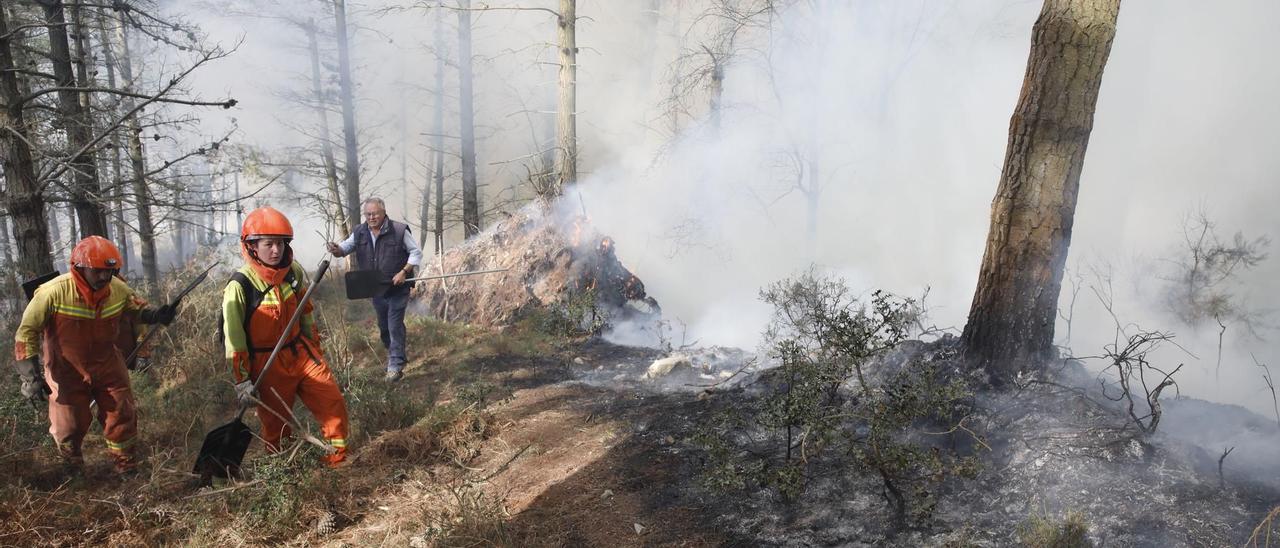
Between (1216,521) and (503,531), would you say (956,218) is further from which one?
(503,531)

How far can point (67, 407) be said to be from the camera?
4098mm

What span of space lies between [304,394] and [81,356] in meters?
1.45

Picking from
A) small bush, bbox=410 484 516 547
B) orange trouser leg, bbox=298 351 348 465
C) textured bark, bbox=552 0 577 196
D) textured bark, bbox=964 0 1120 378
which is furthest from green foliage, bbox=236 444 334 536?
textured bark, bbox=552 0 577 196

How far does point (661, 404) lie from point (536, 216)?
552cm

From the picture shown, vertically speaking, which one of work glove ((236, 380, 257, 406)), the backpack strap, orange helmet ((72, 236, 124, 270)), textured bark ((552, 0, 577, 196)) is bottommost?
work glove ((236, 380, 257, 406))

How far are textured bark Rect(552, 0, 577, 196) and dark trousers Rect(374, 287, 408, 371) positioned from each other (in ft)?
13.2

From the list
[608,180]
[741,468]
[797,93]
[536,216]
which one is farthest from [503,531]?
[797,93]

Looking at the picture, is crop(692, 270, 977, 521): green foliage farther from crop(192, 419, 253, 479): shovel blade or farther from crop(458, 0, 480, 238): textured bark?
crop(458, 0, 480, 238): textured bark

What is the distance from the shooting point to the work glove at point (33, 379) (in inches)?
159

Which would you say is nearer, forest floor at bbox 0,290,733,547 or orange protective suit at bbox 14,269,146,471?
forest floor at bbox 0,290,733,547

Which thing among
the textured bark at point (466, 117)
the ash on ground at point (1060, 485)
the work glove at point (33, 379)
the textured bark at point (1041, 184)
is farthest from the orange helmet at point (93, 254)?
the textured bark at point (466, 117)

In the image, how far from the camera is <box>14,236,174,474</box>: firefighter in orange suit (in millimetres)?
3947

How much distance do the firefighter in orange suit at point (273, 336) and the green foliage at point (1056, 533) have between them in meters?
3.68

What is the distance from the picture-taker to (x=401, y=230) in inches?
252
